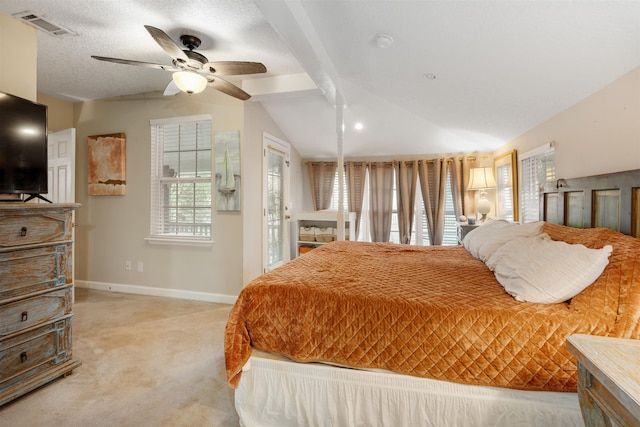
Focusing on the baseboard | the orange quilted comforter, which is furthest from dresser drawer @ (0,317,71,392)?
the baseboard

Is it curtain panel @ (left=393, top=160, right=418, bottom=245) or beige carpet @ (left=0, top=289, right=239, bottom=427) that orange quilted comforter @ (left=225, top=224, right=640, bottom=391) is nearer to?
beige carpet @ (left=0, top=289, right=239, bottom=427)

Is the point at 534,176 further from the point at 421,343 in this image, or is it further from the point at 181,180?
the point at 181,180

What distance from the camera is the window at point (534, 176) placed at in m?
2.79

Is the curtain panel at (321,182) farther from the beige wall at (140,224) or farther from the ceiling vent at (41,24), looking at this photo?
the ceiling vent at (41,24)

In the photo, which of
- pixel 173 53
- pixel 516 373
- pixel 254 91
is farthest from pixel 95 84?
pixel 516 373

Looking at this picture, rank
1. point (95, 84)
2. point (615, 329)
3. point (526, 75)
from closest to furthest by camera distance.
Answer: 1. point (615, 329)
2. point (526, 75)
3. point (95, 84)

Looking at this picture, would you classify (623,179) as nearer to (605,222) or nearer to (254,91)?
(605,222)

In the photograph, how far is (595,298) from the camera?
1.21m

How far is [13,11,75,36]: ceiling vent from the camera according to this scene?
7.00ft

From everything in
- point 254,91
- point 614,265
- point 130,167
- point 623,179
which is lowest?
point 614,265

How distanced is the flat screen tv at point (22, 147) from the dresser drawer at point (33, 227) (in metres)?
0.26

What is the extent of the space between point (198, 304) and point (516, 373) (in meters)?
3.12

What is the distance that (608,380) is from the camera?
73 centimetres

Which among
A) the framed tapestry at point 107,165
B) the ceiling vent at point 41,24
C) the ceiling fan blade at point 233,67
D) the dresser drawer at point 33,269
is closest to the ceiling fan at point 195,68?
the ceiling fan blade at point 233,67
